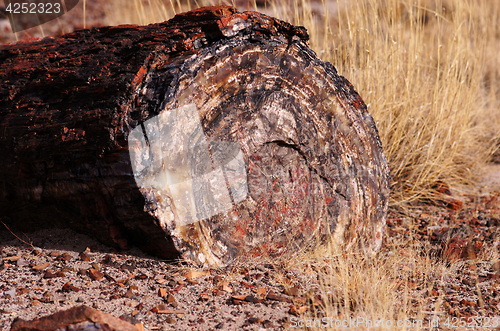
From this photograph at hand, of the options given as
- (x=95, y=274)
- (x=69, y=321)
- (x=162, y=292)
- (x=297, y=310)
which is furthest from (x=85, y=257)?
(x=297, y=310)

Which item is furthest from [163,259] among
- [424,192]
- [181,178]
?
[424,192]

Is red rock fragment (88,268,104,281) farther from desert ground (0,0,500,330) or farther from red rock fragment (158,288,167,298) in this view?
red rock fragment (158,288,167,298)

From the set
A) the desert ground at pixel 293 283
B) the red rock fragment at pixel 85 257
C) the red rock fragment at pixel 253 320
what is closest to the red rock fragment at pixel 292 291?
the desert ground at pixel 293 283

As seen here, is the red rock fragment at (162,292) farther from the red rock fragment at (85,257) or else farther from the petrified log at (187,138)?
the red rock fragment at (85,257)

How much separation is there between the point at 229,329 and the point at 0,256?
1.08m

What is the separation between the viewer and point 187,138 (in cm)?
159

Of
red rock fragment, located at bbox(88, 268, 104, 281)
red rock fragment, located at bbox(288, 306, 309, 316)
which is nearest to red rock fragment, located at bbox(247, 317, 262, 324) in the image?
red rock fragment, located at bbox(288, 306, 309, 316)

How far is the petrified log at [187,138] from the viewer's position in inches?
60.4

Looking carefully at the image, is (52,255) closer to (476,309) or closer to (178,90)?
(178,90)

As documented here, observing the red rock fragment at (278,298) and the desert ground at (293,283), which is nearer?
the desert ground at (293,283)

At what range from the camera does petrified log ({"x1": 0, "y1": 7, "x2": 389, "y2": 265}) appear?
5.04ft

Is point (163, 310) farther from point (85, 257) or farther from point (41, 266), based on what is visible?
point (41, 266)

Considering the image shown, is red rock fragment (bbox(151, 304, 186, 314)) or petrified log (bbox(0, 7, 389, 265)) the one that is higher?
petrified log (bbox(0, 7, 389, 265))

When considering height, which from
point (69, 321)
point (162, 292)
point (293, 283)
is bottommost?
point (293, 283)
